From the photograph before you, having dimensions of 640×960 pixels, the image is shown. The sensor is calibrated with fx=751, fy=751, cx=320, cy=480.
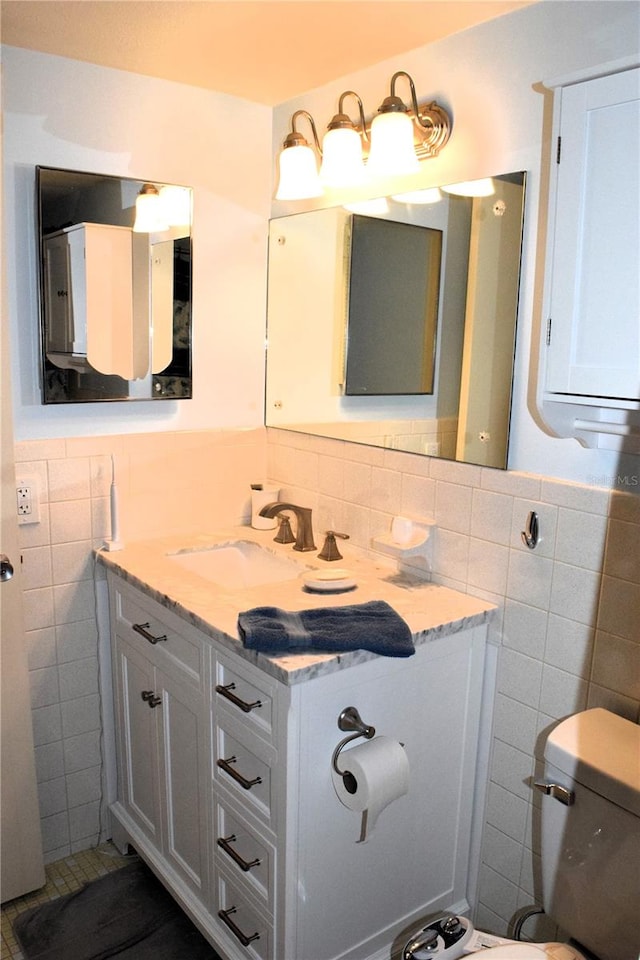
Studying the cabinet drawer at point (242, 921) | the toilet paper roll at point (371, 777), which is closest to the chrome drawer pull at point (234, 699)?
the toilet paper roll at point (371, 777)

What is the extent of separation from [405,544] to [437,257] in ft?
2.41

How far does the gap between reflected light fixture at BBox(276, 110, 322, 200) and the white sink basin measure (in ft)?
3.36

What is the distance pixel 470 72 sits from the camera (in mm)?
1756

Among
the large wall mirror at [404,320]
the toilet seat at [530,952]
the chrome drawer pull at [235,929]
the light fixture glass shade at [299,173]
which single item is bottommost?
the chrome drawer pull at [235,929]

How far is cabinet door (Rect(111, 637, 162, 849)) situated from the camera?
2.04 m

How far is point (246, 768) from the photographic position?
1.63m

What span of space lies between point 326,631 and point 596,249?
0.89m

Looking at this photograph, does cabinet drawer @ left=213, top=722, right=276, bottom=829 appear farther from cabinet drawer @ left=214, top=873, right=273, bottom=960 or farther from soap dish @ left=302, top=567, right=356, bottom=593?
soap dish @ left=302, top=567, right=356, bottom=593

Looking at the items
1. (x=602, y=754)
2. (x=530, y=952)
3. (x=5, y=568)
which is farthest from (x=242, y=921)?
(x=5, y=568)

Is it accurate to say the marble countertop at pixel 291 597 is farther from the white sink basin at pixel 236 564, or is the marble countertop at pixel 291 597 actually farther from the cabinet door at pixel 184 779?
the cabinet door at pixel 184 779

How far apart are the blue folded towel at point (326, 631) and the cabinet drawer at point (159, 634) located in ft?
0.79

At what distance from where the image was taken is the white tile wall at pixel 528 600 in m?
1.55

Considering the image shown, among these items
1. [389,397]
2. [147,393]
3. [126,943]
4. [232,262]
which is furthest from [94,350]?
[126,943]

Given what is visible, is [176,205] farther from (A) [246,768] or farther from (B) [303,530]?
(A) [246,768]
